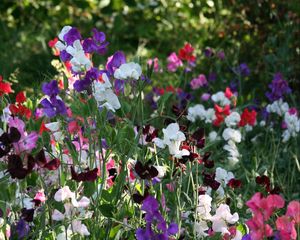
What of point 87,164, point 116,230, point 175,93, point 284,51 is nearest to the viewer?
point 116,230

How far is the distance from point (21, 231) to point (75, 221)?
141 mm

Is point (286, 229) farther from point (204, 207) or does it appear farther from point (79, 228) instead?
point (79, 228)

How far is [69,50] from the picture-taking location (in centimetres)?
206

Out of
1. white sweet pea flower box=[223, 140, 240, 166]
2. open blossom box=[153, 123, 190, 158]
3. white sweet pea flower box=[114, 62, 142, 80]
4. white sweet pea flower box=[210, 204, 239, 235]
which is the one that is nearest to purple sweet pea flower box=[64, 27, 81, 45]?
white sweet pea flower box=[114, 62, 142, 80]

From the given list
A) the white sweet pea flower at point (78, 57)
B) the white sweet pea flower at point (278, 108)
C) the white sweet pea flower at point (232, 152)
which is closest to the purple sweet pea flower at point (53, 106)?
the white sweet pea flower at point (78, 57)

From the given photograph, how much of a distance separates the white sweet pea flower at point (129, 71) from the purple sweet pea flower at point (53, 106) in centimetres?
17

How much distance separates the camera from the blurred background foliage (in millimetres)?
4559

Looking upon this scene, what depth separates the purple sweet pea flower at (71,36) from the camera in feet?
6.91

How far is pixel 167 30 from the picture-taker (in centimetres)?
605

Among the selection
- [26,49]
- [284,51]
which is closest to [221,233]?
[284,51]

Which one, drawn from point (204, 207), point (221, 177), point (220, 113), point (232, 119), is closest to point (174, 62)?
point (220, 113)

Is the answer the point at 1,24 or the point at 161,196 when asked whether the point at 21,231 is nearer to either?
the point at 161,196

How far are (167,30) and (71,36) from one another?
3986 millimetres

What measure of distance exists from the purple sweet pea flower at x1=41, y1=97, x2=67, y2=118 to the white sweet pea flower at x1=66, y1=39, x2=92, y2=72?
10 centimetres
